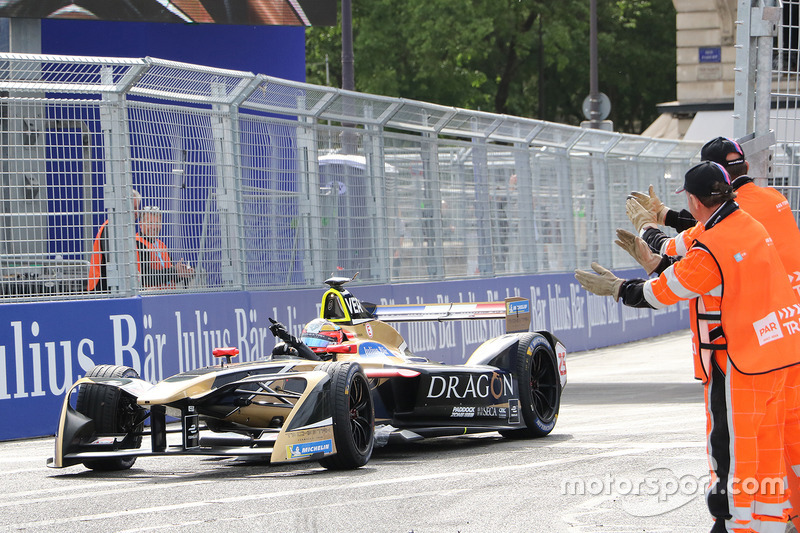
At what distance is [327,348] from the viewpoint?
8.62m

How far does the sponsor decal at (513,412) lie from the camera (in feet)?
30.1

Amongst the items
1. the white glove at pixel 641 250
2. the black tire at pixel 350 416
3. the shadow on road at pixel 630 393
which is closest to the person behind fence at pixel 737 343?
the white glove at pixel 641 250

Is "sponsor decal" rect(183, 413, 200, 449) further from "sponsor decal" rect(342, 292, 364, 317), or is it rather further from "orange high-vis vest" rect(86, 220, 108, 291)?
"orange high-vis vest" rect(86, 220, 108, 291)

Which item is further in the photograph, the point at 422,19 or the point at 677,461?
the point at 422,19

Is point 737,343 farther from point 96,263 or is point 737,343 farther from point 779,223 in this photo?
point 96,263

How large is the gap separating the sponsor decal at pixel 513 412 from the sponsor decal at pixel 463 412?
39 centimetres

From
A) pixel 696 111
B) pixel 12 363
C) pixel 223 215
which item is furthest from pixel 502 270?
pixel 696 111

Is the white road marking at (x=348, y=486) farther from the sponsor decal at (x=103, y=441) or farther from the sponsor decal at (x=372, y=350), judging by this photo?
the sponsor decal at (x=372, y=350)

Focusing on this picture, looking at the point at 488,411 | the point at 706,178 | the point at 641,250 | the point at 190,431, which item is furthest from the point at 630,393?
the point at 706,178

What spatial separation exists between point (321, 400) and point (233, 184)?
4622mm

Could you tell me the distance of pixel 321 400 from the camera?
748 cm

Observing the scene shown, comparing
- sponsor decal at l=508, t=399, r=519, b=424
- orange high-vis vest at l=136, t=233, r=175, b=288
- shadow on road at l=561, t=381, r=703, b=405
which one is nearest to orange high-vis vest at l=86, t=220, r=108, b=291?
orange high-vis vest at l=136, t=233, r=175, b=288

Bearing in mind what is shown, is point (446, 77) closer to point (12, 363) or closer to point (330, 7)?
point (330, 7)

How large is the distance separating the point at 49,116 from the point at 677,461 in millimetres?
5863
